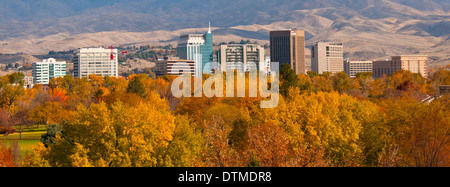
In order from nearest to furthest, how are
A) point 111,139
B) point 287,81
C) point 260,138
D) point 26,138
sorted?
point 260,138
point 111,139
point 287,81
point 26,138

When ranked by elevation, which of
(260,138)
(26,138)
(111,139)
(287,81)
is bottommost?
(26,138)

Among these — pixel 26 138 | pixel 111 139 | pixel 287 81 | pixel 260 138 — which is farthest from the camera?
pixel 26 138

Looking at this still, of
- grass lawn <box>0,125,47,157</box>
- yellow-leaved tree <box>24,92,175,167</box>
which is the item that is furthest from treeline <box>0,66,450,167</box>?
grass lawn <box>0,125,47,157</box>

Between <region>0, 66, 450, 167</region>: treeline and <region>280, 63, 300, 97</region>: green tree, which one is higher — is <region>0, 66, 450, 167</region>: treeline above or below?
below

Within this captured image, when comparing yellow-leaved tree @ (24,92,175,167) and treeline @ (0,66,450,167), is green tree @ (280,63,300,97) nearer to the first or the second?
treeline @ (0,66,450,167)

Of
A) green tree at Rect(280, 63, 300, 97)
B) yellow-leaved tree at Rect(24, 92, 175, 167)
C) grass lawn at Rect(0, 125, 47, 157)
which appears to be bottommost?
grass lawn at Rect(0, 125, 47, 157)

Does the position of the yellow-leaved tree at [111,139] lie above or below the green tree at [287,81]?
below

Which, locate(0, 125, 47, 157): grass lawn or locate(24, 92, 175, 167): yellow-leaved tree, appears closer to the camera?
locate(24, 92, 175, 167): yellow-leaved tree

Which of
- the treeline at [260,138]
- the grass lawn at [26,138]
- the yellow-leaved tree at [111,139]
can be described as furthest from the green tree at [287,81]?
the yellow-leaved tree at [111,139]

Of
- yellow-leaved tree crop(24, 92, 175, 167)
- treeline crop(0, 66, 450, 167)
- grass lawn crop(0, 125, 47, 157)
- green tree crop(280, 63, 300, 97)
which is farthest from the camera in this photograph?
green tree crop(280, 63, 300, 97)

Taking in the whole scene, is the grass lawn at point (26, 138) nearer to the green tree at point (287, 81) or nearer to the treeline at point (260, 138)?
the treeline at point (260, 138)

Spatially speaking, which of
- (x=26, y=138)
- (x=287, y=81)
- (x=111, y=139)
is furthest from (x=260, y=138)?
(x=26, y=138)

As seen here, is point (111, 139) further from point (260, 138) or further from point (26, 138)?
point (26, 138)
